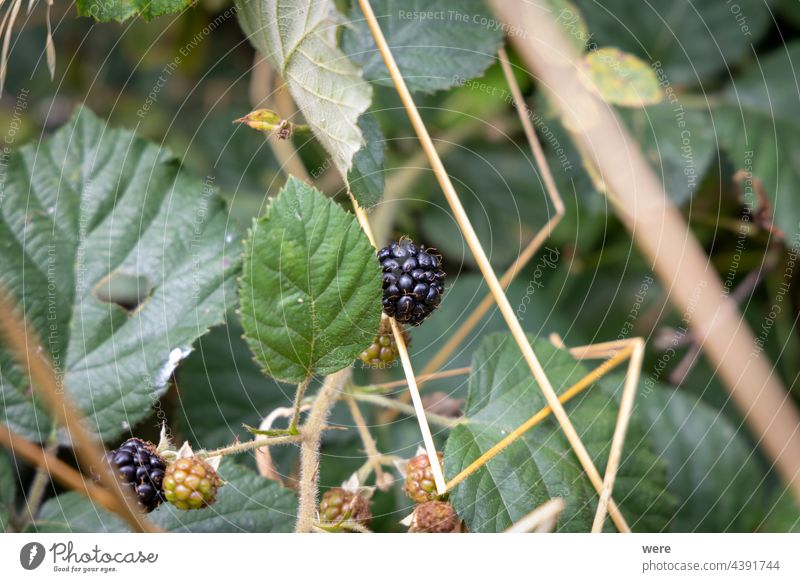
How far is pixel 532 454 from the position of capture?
81cm

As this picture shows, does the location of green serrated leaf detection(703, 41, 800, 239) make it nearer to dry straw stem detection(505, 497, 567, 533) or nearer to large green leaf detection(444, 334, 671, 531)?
large green leaf detection(444, 334, 671, 531)

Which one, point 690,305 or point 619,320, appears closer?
point 690,305

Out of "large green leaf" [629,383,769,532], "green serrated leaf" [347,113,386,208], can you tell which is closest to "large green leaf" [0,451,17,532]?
"green serrated leaf" [347,113,386,208]

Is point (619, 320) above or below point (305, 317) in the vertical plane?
below

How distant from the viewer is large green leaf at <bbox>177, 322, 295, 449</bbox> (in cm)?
101

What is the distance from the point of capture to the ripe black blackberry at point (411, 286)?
0.72 metres

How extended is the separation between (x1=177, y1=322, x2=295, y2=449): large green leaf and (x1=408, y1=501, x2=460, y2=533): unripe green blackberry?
34cm

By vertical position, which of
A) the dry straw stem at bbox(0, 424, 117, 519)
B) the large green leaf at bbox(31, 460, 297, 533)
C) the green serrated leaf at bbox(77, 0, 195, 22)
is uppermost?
the green serrated leaf at bbox(77, 0, 195, 22)

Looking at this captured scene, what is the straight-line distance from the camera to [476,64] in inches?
38.2

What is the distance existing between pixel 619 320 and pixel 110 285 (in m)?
0.87
